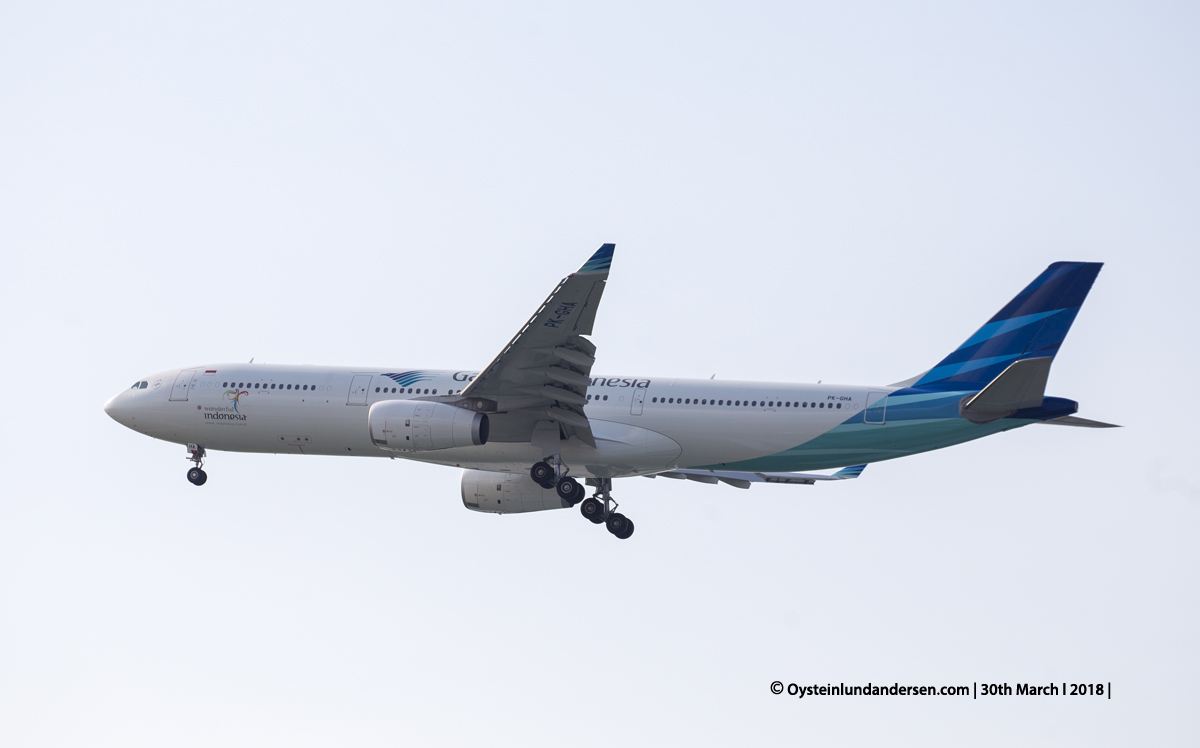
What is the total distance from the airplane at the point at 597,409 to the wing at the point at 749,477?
39 centimetres

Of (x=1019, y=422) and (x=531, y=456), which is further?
(x=531, y=456)

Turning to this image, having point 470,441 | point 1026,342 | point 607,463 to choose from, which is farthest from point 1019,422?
point 470,441

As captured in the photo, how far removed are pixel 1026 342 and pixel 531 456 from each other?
13.6m

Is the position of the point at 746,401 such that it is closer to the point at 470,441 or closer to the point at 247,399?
the point at 470,441

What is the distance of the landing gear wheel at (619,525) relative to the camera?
4062 cm

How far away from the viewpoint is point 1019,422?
33906mm

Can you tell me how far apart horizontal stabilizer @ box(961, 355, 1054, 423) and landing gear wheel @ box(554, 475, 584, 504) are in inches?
423

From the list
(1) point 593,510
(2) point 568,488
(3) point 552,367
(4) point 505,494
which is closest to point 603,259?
(3) point 552,367

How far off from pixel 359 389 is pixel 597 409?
23.0 ft

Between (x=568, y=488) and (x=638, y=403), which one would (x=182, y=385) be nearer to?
(x=568, y=488)

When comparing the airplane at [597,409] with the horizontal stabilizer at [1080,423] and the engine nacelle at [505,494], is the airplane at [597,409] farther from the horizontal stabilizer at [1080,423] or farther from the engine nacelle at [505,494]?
the engine nacelle at [505,494]

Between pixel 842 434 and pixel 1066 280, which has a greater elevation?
pixel 1066 280

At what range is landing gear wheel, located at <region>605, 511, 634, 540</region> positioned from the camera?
133 ft

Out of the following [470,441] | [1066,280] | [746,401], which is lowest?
[470,441]
